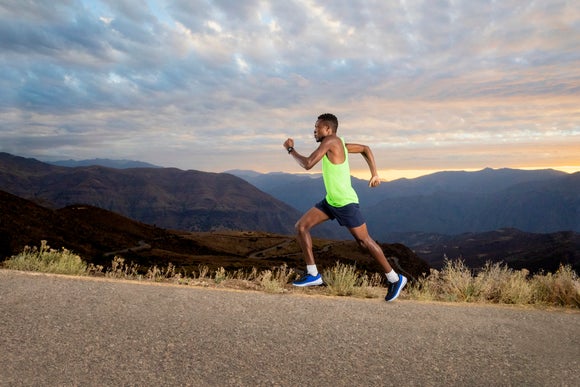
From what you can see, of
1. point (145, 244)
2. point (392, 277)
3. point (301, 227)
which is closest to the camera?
point (392, 277)

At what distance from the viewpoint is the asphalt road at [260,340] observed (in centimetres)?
356

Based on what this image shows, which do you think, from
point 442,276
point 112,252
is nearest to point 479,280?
point 442,276

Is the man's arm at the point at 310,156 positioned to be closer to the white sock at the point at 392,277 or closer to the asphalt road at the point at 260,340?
the asphalt road at the point at 260,340

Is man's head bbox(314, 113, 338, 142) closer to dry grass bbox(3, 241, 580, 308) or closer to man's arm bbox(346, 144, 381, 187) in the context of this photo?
man's arm bbox(346, 144, 381, 187)

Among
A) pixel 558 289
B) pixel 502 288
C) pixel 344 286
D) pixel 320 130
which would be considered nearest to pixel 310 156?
pixel 320 130

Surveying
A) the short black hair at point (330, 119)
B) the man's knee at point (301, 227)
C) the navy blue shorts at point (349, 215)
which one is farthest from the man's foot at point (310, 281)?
the short black hair at point (330, 119)

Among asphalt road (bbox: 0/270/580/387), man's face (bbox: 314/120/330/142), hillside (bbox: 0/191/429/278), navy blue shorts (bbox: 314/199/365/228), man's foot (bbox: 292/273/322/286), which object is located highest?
man's face (bbox: 314/120/330/142)

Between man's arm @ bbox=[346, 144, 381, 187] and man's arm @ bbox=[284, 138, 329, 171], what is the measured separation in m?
0.66

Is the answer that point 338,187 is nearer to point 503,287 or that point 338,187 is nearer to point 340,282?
point 340,282

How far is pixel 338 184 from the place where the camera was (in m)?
6.49

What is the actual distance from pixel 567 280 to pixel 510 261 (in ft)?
594

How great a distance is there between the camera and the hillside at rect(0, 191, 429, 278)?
4038 centimetres

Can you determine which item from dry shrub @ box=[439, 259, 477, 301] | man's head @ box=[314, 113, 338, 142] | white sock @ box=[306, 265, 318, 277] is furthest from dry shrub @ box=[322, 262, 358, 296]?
man's head @ box=[314, 113, 338, 142]

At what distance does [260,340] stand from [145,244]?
62.5 meters
